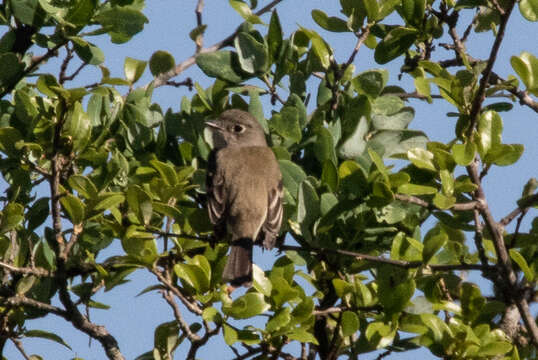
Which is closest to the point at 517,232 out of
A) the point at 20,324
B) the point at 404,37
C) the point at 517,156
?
the point at 517,156

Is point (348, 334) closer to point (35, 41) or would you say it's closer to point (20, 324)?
point (20, 324)

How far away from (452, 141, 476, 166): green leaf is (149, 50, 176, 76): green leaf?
208 centimetres

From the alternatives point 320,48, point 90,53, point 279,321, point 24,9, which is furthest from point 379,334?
point 24,9

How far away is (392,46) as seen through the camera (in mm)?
5055

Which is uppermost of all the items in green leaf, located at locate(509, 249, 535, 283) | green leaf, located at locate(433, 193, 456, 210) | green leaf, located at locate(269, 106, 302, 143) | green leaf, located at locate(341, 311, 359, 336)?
green leaf, located at locate(269, 106, 302, 143)

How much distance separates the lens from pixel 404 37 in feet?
16.6

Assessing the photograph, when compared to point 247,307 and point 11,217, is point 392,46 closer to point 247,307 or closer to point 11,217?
point 247,307

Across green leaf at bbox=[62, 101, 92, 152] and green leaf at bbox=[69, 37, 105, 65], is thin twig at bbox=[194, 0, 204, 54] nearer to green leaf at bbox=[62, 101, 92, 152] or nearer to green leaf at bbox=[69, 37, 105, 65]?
green leaf at bbox=[69, 37, 105, 65]

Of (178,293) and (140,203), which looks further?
(140,203)

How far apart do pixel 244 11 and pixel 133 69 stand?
0.76 metres

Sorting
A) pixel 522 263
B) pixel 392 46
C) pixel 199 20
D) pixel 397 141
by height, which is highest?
pixel 199 20

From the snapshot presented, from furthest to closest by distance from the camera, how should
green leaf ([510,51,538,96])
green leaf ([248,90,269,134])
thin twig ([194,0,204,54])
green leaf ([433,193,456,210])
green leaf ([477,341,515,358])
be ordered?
1. thin twig ([194,0,204,54])
2. green leaf ([248,90,269,134])
3. green leaf ([510,51,538,96])
4. green leaf ([477,341,515,358])
5. green leaf ([433,193,456,210])

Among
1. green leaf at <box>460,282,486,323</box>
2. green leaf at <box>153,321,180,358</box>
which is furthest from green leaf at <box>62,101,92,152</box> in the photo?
green leaf at <box>460,282,486,323</box>

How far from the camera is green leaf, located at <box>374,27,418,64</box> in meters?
5.02
